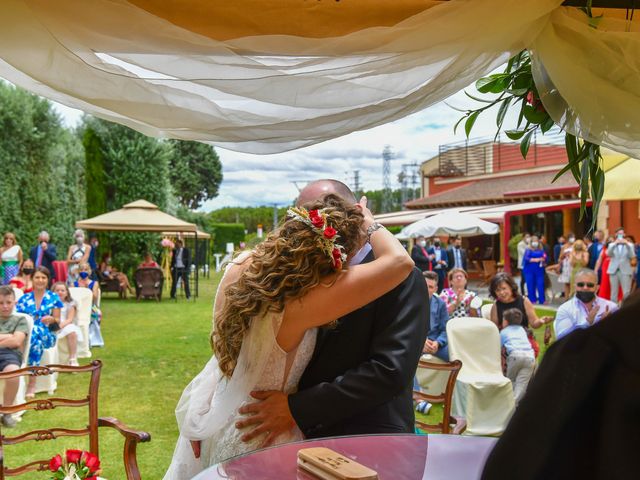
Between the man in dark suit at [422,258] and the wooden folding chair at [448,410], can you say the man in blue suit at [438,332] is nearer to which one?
the wooden folding chair at [448,410]

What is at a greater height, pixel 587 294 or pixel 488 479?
pixel 488 479

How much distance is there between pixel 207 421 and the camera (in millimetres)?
2145

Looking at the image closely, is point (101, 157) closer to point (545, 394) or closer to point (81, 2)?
point (81, 2)

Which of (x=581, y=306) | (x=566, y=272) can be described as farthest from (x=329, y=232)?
(x=566, y=272)

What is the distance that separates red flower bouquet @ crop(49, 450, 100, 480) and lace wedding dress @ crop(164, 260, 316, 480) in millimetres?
378

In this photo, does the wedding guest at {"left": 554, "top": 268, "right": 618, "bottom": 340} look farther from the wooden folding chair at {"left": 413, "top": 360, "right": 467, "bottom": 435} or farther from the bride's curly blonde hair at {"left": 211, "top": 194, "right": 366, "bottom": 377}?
the bride's curly blonde hair at {"left": 211, "top": 194, "right": 366, "bottom": 377}

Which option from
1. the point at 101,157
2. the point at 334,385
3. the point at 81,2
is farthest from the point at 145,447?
the point at 101,157

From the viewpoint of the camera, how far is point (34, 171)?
1834cm

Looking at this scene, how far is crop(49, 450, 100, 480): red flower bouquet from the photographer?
7.89 feet

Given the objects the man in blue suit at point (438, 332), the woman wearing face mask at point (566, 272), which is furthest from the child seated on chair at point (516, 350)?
the woman wearing face mask at point (566, 272)

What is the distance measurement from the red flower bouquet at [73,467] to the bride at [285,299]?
534mm

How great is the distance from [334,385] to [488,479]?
5.00ft

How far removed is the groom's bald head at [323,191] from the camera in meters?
2.20

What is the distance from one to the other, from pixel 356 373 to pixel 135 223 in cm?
1589
